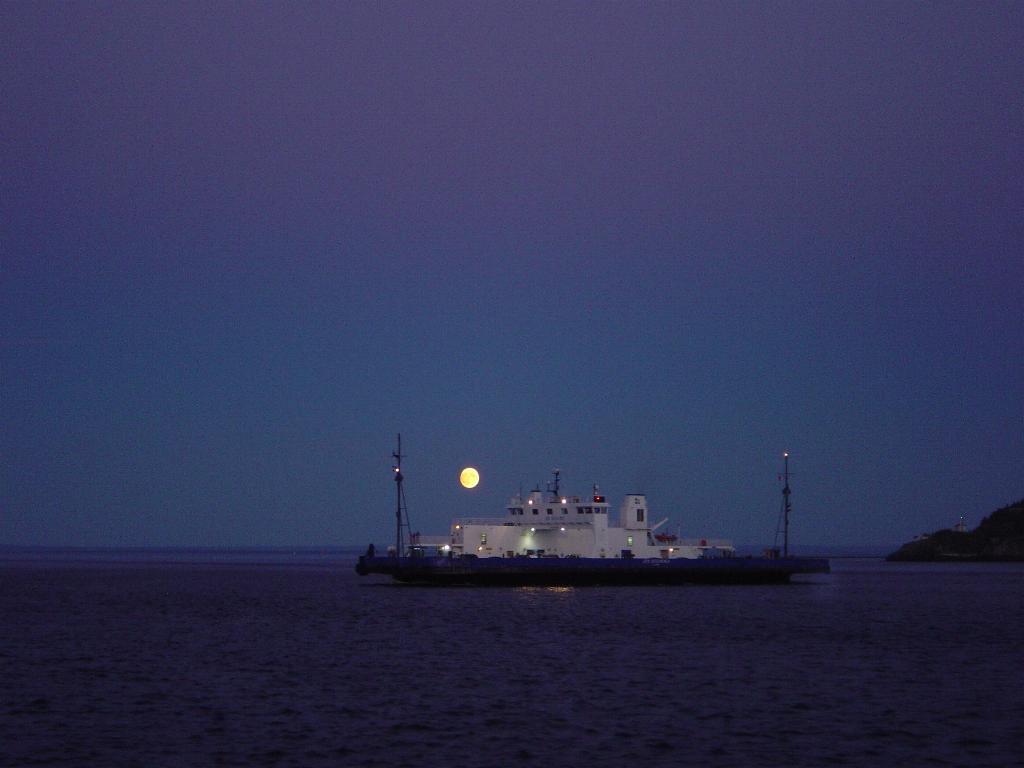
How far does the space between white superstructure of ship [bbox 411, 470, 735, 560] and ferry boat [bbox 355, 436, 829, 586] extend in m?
0.07

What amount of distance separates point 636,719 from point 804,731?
437cm

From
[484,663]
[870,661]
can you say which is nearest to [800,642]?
[870,661]

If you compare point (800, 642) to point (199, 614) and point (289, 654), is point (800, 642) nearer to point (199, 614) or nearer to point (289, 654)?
point (289, 654)

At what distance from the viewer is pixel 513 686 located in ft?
133

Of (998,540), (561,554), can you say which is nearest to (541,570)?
(561,554)

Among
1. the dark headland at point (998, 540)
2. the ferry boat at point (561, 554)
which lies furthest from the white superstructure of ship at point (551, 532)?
the dark headland at point (998, 540)

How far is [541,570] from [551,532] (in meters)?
5.63

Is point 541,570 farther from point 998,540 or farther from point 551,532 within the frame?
point 998,540

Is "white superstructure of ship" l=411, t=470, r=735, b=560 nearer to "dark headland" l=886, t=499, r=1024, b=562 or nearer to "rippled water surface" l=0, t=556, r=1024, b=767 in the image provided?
"rippled water surface" l=0, t=556, r=1024, b=767

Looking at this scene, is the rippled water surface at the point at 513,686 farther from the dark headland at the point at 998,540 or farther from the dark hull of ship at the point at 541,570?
the dark headland at the point at 998,540

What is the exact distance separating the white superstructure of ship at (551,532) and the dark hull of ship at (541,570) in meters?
2.45

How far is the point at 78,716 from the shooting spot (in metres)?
34.5

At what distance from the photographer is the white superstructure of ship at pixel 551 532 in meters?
88.9

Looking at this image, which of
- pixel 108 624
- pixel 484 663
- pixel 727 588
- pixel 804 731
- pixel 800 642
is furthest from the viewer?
pixel 727 588
